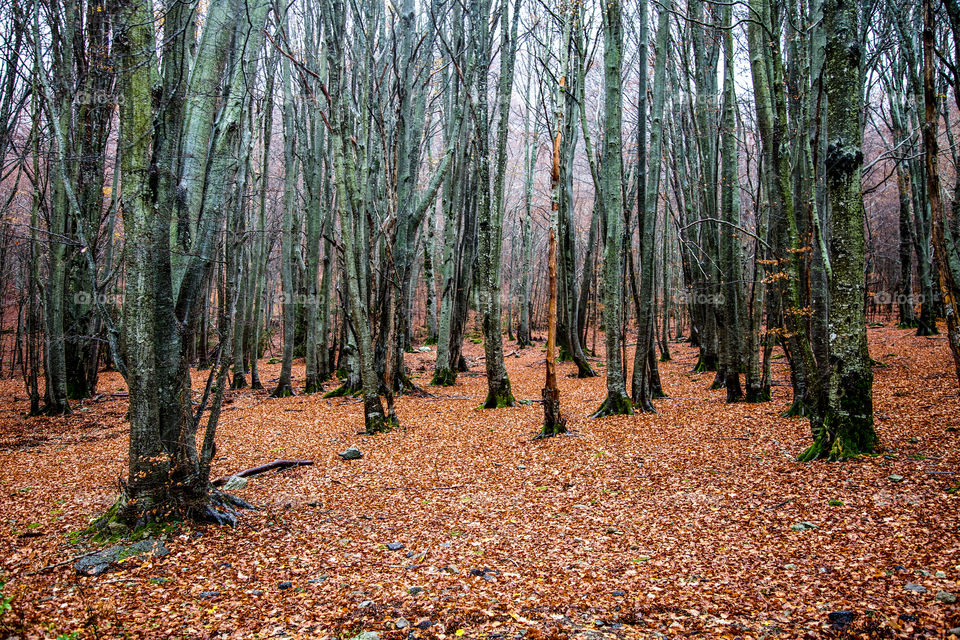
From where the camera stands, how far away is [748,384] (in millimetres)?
8070

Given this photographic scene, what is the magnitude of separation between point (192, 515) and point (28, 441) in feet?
18.6

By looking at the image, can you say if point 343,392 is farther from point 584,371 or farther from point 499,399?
point 584,371

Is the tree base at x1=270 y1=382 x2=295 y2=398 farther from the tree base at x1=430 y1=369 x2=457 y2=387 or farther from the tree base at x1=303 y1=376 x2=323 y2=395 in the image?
the tree base at x1=430 y1=369 x2=457 y2=387

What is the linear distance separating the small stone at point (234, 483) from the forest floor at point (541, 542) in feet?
0.33

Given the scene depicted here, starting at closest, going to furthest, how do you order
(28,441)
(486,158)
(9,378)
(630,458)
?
(630,458)
(28,441)
(486,158)
(9,378)

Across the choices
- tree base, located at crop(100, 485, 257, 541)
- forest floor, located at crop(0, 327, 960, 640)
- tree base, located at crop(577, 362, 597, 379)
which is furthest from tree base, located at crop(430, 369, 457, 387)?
tree base, located at crop(100, 485, 257, 541)

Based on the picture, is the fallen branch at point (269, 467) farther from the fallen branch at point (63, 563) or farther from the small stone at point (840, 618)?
the small stone at point (840, 618)

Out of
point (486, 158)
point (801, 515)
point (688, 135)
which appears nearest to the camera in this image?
point (801, 515)

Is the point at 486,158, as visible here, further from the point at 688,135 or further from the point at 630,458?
the point at 688,135

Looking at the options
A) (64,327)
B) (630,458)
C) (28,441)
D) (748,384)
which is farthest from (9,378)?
(748,384)

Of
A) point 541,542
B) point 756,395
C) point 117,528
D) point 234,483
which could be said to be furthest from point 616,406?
point 117,528

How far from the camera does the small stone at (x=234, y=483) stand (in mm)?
4828
